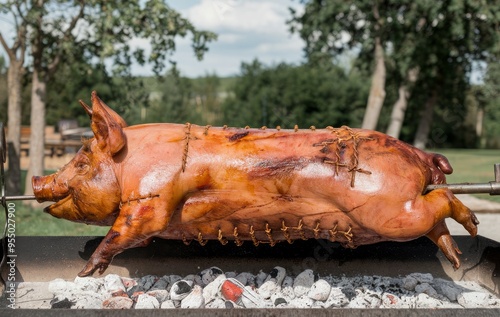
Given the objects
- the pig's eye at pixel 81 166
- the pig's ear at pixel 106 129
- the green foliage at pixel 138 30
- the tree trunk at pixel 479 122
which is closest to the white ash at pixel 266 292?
the pig's eye at pixel 81 166

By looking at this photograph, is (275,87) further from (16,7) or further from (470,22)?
(16,7)

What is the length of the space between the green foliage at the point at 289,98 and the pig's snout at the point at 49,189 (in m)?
28.8

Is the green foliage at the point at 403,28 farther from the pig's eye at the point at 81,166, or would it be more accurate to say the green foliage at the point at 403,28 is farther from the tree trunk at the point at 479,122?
the tree trunk at the point at 479,122

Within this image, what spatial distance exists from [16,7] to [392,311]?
1066 centimetres

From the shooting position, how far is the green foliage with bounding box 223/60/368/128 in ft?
109

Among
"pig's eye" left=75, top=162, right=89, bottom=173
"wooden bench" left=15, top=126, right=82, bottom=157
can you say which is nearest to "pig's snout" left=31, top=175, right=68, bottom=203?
"pig's eye" left=75, top=162, right=89, bottom=173

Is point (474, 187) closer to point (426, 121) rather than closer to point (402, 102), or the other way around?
point (402, 102)

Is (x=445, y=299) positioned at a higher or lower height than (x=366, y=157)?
lower

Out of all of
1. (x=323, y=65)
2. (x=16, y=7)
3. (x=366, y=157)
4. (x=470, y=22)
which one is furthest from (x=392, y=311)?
(x=323, y=65)

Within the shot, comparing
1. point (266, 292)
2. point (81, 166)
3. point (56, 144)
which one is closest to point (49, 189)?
point (81, 166)

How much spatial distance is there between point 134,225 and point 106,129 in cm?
64

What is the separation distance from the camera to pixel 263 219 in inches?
142

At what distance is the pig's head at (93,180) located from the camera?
354cm

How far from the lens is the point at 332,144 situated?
3.54 meters
